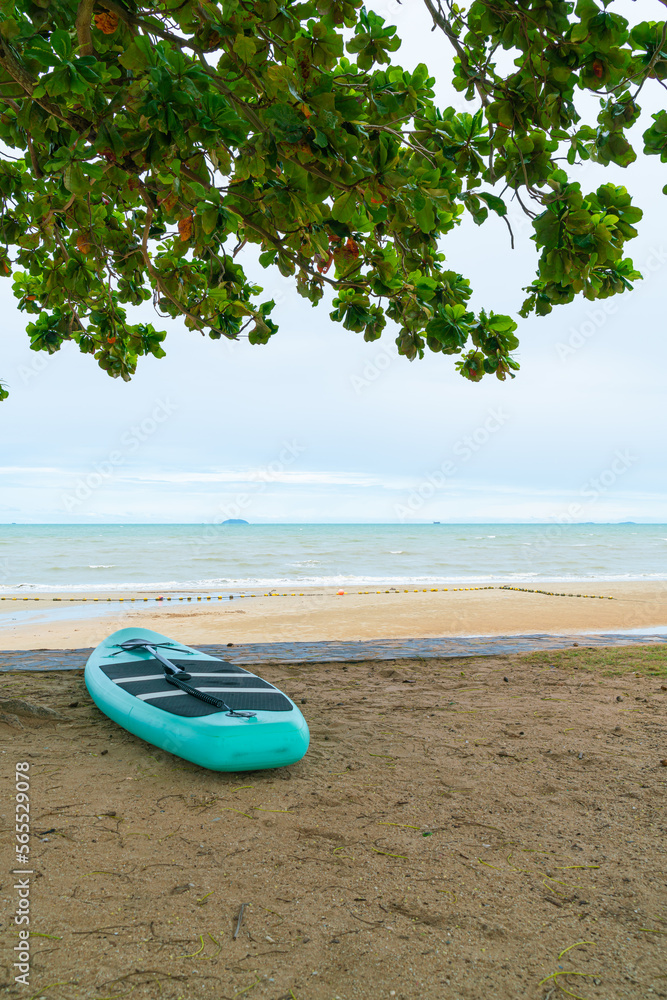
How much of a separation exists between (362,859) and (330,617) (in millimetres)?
8475

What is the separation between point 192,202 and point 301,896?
2901mm

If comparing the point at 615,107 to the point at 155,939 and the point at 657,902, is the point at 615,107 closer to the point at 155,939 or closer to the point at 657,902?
the point at 657,902

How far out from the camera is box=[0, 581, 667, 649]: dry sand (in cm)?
895

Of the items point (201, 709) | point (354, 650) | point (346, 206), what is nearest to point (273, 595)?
point (354, 650)

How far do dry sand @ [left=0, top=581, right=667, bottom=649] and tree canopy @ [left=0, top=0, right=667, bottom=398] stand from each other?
606 centimetres

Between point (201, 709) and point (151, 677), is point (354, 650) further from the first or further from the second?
point (201, 709)

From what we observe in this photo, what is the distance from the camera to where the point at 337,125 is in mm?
2158

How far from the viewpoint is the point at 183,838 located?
2.50 m

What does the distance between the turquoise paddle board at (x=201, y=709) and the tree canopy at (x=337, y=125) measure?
89.5 inches

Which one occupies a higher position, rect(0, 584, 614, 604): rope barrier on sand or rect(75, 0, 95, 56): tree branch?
rect(75, 0, 95, 56): tree branch

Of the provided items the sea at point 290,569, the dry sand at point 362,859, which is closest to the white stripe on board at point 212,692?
the dry sand at point 362,859

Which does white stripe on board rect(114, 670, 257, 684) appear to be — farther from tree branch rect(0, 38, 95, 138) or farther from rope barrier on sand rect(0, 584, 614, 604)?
rope barrier on sand rect(0, 584, 614, 604)

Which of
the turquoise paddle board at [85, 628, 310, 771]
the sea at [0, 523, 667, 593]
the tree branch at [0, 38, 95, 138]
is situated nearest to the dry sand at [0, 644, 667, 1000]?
the turquoise paddle board at [85, 628, 310, 771]

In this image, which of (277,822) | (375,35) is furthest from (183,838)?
(375,35)
